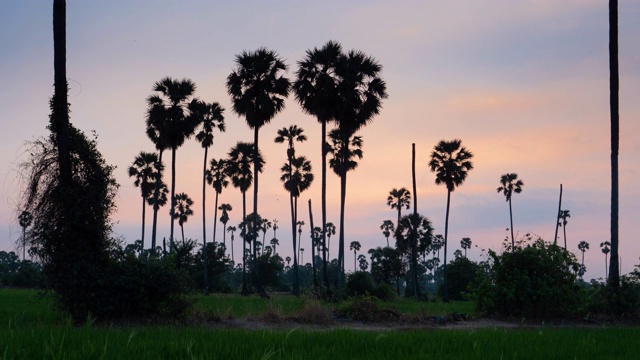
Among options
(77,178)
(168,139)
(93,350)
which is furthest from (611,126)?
(168,139)

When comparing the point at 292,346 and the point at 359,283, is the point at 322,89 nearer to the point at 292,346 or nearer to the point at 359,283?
the point at 359,283

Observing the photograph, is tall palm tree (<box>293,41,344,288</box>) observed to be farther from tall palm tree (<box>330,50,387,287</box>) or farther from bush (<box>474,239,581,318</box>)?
bush (<box>474,239,581,318</box>)

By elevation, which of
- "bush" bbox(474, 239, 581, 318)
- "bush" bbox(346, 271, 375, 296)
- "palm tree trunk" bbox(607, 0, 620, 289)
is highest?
"palm tree trunk" bbox(607, 0, 620, 289)

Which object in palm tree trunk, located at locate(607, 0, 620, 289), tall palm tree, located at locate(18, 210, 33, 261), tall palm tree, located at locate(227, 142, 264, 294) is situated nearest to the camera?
tall palm tree, located at locate(18, 210, 33, 261)

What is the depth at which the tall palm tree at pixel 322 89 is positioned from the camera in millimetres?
41312

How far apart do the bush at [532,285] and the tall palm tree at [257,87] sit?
81.7 feet

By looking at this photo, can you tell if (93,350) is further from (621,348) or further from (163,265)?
(163,265)

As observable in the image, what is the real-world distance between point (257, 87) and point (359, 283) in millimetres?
17801

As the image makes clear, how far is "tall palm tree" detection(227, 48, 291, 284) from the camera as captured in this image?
46094 millimetres

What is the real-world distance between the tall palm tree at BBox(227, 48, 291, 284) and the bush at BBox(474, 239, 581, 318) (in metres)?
24.9

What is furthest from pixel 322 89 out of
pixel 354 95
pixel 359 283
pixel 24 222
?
pixel 24 222

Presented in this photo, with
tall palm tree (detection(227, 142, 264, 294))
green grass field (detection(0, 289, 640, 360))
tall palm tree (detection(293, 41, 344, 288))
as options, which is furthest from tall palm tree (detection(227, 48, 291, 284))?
green grass field (detection(0, 289, 640, 360))

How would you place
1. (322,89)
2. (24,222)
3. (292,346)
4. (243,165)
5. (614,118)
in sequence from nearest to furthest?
(292,346)
(24,222)
(614,118)
(322,89)
(243,165)

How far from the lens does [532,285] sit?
949 inches
